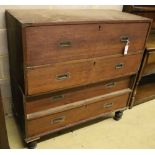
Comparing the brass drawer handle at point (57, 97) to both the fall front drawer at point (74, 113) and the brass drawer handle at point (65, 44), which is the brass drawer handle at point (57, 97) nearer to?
the fall front drawer at point (74, 113)

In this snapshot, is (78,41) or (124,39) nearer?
(78,41)

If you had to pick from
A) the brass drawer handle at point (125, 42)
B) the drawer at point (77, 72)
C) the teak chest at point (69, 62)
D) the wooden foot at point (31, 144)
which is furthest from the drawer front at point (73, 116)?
the brass drawer handle at point (125, 42)

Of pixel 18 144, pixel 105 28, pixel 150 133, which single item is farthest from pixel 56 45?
pixel 150 133

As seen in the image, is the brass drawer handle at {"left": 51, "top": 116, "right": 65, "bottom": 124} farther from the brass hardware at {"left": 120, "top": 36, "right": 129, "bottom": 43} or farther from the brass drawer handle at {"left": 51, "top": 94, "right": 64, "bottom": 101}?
the brass hardware at {"left": 120, "top": 36, "right": 129, "bottom": 43}

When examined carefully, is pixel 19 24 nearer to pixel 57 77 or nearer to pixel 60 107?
pixel 57 77

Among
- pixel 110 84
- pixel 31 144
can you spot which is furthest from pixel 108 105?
pixel 31 144

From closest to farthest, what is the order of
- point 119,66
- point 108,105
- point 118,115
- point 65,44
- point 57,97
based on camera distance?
point 65,44
point 57,97
point 119,66
point 108,105
point 118,115

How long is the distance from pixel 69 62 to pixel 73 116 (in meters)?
0.48

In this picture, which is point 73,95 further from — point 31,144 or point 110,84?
point 31,144

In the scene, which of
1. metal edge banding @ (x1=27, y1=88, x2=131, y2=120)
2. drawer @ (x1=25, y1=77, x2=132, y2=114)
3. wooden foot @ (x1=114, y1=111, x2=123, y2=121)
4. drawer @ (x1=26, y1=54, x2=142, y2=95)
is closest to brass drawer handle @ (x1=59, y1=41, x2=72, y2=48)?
drawer @ (x1=26, y1=54, x2=142, y2=95)

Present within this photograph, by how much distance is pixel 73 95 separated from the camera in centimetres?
144

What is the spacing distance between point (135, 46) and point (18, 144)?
1140mm

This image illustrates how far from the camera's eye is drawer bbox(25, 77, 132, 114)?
1.31m

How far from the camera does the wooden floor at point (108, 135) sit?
1.59 metres
